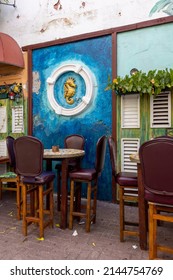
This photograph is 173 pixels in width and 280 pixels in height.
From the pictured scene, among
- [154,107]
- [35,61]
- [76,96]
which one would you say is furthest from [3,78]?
[154,107]

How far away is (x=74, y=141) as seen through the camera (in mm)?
3953

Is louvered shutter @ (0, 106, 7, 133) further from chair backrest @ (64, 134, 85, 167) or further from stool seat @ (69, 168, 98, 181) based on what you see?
stool seat @ (69, 168, 98, 181)

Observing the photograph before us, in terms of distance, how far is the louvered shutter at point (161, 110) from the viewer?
3.41 metres

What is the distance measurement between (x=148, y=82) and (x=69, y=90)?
1.54 m

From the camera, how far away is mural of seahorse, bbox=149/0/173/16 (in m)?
3.42

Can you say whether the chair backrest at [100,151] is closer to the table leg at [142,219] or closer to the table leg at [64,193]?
the table leg at [64,193]

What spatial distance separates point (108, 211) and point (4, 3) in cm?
473

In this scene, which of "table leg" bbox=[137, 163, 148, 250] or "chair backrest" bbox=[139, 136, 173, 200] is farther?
"table leg" bbox=[137, 163, 148, 250]

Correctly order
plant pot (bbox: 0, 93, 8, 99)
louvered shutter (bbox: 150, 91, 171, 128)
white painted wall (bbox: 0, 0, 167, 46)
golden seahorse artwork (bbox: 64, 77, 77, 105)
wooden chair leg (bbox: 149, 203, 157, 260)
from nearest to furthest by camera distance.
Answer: wooden chair leg (bbox: 149, 203, 157, 260) → louvered shutter (bbox: 150, 91, 171, 128) → white painted wall (bbox: 0, 0, 167, 46) → golden seahorse artwork (bbox: 64, 77, 77, 105) → plant pot (bbox: 0, 93, 8, 99)

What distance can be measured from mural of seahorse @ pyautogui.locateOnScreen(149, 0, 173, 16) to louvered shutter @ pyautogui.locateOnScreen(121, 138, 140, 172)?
2.04 m

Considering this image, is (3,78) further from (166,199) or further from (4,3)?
(166,199)

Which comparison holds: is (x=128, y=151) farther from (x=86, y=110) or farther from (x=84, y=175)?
(x=84, y=175)

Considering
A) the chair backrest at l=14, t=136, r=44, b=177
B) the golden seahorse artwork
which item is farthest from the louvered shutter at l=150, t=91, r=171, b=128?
the chair backrest at l=14, t=136, r=44, b=177

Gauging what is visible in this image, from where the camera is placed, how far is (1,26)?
4930 millimetres
